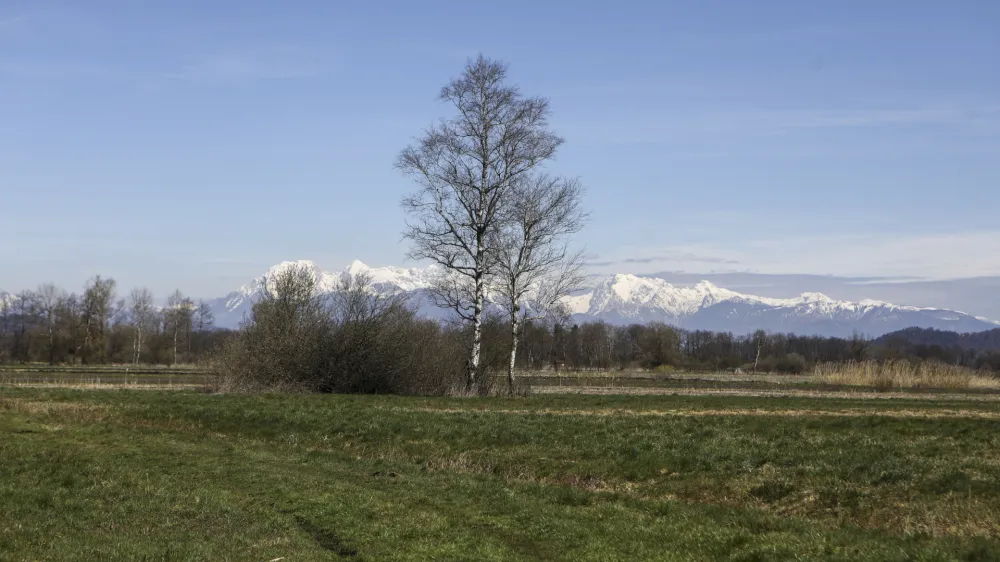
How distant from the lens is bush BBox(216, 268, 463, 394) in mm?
44719

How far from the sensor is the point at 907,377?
62531 mm

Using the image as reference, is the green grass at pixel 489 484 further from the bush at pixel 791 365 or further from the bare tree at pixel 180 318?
the bare tree at pixel 180 318

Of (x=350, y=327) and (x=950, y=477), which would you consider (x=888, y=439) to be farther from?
(x=350, y=327)

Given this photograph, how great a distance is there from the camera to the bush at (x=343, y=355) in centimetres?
4472

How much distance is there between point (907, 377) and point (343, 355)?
141ft

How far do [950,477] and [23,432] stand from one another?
25.9 metres

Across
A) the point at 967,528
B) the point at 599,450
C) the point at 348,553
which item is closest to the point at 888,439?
the point at 599,450

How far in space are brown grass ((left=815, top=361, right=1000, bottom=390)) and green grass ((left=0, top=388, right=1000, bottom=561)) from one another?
3154 cm

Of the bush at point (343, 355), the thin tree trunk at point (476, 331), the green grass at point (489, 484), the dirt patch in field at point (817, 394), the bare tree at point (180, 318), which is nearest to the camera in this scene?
the green grass at point (489, 484)

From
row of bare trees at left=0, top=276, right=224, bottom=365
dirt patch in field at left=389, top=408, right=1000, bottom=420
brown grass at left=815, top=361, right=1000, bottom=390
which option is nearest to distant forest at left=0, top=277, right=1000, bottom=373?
row of bare trees at left=0, top=276, right=224, bottom=365

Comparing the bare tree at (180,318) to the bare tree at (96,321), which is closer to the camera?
the bare tree at (96,321)

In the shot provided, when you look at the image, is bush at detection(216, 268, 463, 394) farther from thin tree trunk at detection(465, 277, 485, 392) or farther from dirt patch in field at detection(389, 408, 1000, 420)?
dirt patch in field at detection(389, 408, 1000, 420)

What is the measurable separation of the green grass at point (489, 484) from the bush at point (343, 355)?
484 inches

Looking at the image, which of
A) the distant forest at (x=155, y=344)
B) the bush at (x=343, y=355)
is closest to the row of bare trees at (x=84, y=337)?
the distant forest at (x=155, y=344)
